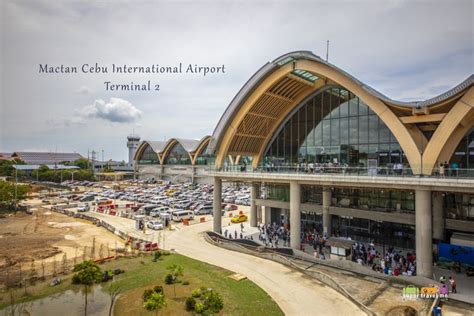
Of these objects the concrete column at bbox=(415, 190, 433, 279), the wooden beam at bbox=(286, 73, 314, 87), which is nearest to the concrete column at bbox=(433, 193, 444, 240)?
the concrete column at bbox=(415, 190, 433, 279)

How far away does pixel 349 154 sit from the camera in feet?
107

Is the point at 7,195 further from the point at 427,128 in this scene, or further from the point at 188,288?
the point at 427,128

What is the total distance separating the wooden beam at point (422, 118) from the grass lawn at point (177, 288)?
58.7 feet

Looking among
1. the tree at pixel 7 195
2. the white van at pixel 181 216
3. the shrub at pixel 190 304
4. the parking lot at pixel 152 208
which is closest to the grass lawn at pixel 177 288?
the shrub at pixel 190 304

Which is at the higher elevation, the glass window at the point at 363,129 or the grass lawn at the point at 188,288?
the glass window at the point at 363,129

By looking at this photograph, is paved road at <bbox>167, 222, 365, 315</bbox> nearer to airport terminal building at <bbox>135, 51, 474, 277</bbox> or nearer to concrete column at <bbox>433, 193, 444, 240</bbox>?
airport terminal building at <bbox>135, 51, 474, 277</bbox>

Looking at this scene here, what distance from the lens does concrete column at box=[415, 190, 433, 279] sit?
75.9ft

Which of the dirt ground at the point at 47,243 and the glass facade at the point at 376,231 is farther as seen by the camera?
the glass facade at the point at 376,231

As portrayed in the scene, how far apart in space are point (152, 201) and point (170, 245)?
3085 centimetres

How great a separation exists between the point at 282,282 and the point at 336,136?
1719 cm

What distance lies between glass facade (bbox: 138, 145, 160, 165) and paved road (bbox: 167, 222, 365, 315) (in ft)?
253

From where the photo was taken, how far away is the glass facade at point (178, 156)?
3930 inches

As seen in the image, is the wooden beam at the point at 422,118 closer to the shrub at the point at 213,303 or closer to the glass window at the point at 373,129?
the glass window at the point at 373,129

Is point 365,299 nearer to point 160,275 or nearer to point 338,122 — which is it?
point 160,275
